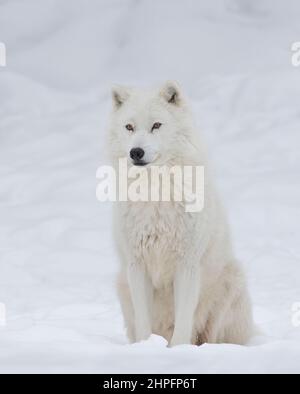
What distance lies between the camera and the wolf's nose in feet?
19.6

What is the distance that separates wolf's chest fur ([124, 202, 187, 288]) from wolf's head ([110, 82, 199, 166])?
362mm

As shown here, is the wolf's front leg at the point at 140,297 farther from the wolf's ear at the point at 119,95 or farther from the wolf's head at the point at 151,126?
the wolf's ear at the point at 119,95

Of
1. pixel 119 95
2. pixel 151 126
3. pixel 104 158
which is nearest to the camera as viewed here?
pixel 151 126

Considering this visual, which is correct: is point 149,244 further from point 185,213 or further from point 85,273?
point 85,273

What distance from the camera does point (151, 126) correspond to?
6.17m

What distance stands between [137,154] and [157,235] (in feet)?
2.06

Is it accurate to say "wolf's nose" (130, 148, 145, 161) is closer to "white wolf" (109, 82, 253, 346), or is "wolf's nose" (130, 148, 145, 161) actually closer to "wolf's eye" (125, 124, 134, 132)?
"white wolf" (109, 82, 253, 346)

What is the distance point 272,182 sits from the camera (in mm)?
11383

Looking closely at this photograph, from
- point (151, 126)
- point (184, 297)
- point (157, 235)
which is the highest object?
point (151, 126)

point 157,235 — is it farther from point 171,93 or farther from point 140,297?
point 171,93

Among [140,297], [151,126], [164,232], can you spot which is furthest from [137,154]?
[140,297]

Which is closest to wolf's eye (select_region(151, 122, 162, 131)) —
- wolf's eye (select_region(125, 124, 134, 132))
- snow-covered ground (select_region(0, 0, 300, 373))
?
wolf's eye (select_region(125, 124, 134, 132))
